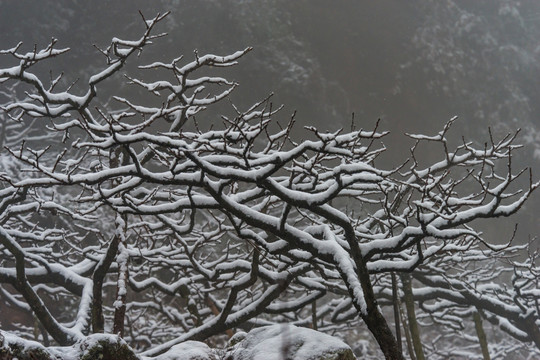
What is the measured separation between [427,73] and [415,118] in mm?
2014

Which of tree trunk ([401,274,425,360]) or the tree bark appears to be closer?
tree trunk ([401,274,425,360])

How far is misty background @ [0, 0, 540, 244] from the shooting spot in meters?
19.5

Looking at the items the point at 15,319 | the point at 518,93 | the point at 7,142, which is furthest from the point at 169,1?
the point at 518,93

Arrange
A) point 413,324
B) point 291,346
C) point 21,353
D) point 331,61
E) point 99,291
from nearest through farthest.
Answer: point 21,353, point 291,346, point 413,324, point 99,291, point 331,61

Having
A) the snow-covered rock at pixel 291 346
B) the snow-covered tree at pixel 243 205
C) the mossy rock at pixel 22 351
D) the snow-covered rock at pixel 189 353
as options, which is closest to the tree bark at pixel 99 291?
the snow-covered tree at pixel 243 205

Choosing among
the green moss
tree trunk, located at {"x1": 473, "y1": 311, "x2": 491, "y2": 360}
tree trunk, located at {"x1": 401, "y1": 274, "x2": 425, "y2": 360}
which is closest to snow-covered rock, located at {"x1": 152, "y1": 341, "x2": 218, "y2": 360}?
the green moss

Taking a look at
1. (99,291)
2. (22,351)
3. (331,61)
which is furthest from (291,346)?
(331,61)

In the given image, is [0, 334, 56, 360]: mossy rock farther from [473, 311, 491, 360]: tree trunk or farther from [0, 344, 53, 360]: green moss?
[473, 311, 491, 360]: tree trunk

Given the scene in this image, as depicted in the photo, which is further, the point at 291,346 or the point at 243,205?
the point at 243,205

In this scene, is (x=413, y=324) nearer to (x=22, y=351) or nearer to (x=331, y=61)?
(x=22, y=351)

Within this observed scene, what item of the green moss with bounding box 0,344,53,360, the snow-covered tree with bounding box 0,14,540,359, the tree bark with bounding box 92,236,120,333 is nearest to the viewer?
the green moss with bounding box 0,344,53,360

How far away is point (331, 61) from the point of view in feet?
66.2

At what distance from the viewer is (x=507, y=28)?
74.5ft

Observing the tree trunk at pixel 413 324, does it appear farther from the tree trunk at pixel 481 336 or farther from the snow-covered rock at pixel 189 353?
the snow-covered rock at pixel 189 353
